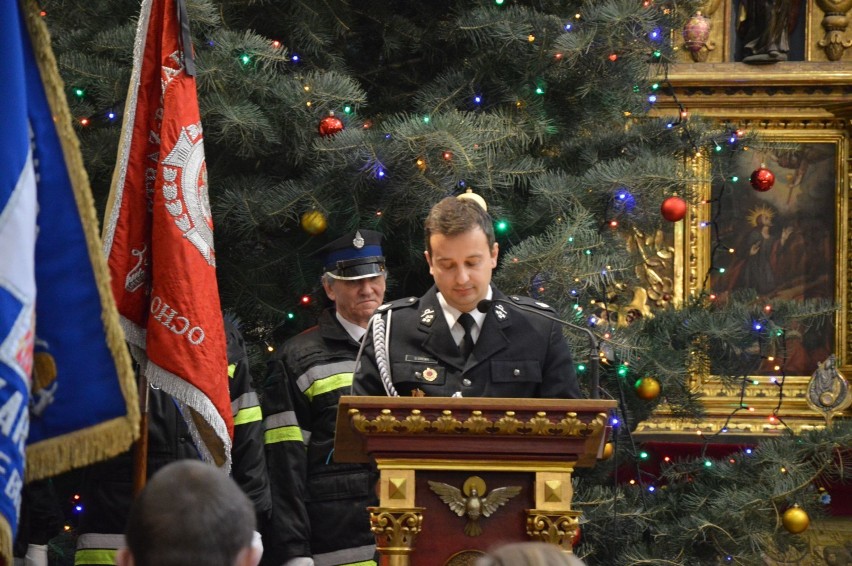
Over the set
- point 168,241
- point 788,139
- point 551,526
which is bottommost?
point 551,526

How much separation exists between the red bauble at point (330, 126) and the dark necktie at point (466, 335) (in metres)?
2.05

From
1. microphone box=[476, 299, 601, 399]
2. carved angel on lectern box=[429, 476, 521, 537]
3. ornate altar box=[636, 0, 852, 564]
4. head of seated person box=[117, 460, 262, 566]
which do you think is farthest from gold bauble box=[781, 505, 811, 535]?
head of seated person box=[117, 460, 262, 566]

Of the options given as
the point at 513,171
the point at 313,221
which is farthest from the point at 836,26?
the point at 313,221

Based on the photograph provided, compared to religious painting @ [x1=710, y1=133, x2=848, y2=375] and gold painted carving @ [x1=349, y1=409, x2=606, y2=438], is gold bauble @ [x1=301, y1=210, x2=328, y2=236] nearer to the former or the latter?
gold painted carving @ [x1=349, y1=409, x2=606, y2=438]

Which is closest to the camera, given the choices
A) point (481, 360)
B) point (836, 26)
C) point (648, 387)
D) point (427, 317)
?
point (481, 360)

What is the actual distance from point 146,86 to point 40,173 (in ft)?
6.91

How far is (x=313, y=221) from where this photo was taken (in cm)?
581

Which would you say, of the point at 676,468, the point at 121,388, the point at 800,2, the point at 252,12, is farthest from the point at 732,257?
the point at 121,388

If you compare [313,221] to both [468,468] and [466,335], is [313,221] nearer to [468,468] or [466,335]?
[466,335]

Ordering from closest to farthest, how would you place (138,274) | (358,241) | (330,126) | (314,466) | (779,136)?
(138,274) < (314,466) < (358,241) < (330,126) < (779,136)

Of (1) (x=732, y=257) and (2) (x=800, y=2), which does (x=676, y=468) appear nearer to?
(1) (x=732, y=257)

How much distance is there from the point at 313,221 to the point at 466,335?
205 cm

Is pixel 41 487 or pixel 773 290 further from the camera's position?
pixel 773 290

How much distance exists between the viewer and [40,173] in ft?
7.82
